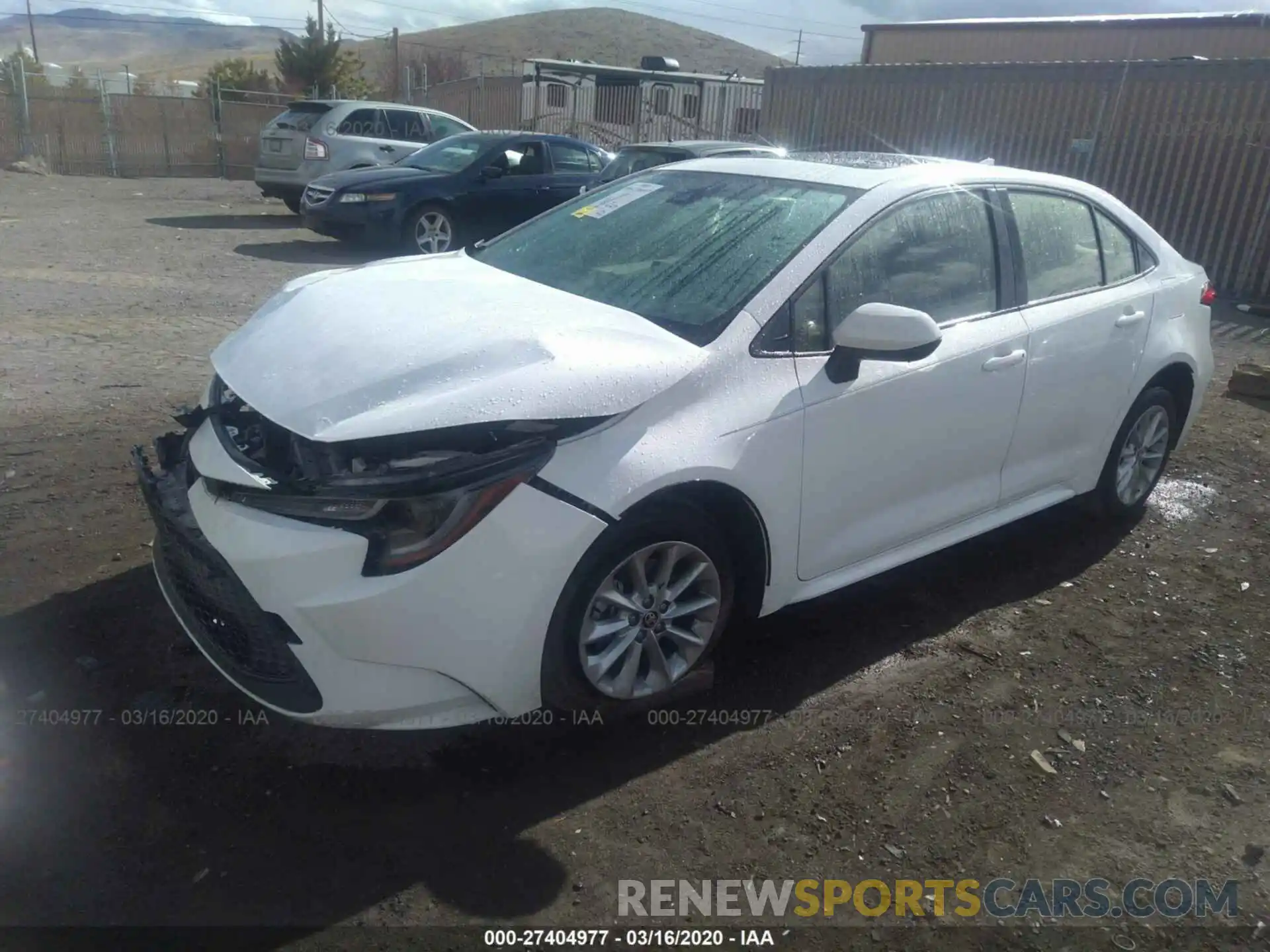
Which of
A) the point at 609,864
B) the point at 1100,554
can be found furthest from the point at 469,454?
the point at 1100,554

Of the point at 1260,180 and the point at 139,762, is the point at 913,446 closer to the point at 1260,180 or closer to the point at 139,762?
the point at 139,762

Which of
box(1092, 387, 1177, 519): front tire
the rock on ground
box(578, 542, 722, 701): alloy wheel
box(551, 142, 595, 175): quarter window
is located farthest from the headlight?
box(551, 142, 595, 175): quarter window

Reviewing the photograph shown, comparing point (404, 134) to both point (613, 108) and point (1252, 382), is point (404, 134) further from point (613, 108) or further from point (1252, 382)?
point (1252, 382)

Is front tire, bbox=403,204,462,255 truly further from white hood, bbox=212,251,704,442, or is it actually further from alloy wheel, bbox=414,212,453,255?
white hood, bbox=212,251,704,442

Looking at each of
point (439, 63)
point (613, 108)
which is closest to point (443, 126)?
point (613, 108)

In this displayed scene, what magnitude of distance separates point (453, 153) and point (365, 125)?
13.0 feet

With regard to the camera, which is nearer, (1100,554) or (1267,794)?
(1267,794)

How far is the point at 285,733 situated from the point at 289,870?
61 centimetres

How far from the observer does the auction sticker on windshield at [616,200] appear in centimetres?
421

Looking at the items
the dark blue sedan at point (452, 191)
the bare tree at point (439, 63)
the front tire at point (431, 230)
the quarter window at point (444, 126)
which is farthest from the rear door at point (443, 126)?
the bare tree at point (439, 63)

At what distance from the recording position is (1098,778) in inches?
126

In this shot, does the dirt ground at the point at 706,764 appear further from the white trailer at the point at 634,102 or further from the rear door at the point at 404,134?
the white trailer at the point at 634,102

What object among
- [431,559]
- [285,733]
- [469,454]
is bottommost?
[285,733]

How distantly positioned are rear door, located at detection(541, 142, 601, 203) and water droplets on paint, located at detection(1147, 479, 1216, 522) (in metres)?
8.08
